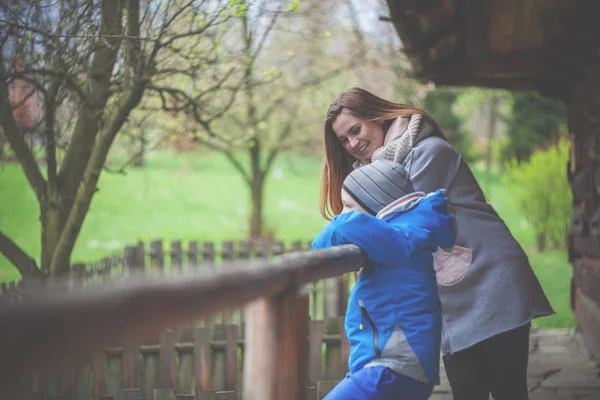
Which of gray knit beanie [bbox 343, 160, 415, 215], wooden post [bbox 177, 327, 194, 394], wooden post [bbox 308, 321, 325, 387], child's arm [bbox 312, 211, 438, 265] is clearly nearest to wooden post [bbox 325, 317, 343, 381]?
wooden post [bbox 308, 321, 325, 387]

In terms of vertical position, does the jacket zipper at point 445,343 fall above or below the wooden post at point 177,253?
below

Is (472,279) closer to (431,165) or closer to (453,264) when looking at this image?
(453,264)

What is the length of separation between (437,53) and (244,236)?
10428 millimetres

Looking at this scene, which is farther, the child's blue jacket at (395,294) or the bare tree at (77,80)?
the bare tree at (77,80)

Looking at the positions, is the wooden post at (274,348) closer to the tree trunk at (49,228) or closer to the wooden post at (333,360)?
the wooden post at (333,360)

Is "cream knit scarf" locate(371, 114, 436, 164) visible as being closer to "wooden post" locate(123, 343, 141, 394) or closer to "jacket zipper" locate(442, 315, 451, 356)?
"jacket zipper" locate(442, 315, 451, 356)

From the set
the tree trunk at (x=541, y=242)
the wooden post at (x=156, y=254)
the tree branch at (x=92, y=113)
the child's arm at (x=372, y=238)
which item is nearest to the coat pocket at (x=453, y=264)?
the child's arm at (x=372, y=238)

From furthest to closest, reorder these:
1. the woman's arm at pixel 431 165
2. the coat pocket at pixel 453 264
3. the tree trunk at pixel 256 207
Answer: the tree trunk at pixel 256 207 → the coat pocket at pixel 453 264 → the woman's arm at pixel 431 165

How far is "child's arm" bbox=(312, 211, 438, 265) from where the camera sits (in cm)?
178

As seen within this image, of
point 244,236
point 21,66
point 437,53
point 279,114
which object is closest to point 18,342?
point 21,66

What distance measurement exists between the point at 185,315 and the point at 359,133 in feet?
5.83

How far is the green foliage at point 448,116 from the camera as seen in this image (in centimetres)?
2234

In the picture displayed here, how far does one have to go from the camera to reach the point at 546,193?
13539mm

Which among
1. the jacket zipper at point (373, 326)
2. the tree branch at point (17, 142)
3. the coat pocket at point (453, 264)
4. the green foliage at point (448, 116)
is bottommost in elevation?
the jacket zipper at point (373, 326)
